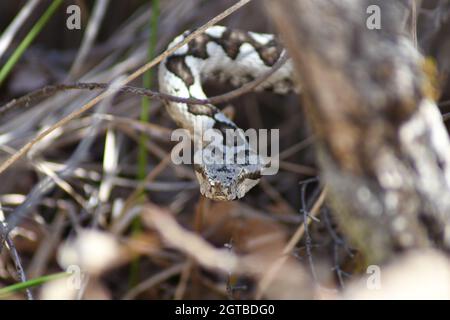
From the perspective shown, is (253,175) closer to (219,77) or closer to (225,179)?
(225,179)

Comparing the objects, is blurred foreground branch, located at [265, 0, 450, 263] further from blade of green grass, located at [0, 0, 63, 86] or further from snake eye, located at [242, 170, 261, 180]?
blade of green grass, located at [0, 0, 63, 86]

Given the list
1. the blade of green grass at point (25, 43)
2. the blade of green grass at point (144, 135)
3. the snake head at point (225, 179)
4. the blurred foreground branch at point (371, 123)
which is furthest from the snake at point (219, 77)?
the blurred foreground branch at point (371, 123)

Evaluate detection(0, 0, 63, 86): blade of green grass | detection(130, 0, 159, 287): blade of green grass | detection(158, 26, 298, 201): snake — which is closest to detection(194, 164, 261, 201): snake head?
detection(158, 26, 298, 201): snake

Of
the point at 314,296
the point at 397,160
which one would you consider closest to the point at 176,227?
the point at 314,296

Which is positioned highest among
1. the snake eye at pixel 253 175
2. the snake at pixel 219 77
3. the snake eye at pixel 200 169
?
the snake at pixel 219 77

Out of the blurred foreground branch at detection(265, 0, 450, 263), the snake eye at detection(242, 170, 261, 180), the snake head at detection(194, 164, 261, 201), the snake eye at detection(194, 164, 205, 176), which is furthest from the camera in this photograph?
the snake eye at detection(242, 170, 261, 180)

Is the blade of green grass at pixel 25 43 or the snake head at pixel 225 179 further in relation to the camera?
the blade of green grass at pixel 25 43

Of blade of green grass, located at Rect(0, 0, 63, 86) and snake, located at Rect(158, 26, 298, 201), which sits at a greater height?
blade of green grass, located at Rect(0, 0, 63, 86)

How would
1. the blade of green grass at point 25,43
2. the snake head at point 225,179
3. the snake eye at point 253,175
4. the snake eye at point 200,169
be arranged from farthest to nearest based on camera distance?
the blade of green grass at point 25,43
the snake eye at point 253,175
the snake eye at point 200,169
the snake head at point 225,179

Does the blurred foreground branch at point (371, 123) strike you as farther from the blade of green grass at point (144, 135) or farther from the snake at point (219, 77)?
the blade of green grass at point (144, 135)
